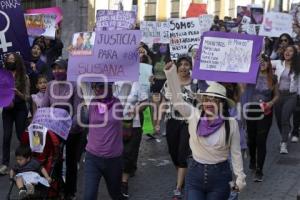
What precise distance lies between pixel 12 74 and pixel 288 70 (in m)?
4.09

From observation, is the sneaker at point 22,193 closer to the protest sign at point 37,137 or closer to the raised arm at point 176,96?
the protest sign at point 37,137

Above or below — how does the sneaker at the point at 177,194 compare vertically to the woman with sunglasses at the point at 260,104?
below

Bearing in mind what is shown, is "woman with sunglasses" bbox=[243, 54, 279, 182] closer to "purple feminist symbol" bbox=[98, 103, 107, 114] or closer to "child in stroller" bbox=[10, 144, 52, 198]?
"purple feminist symbol" bbox=[98, 103, 107, 114]

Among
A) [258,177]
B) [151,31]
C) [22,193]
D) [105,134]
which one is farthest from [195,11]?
[22,193]

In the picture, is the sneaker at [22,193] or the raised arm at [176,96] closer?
the raised arm at [176,96]

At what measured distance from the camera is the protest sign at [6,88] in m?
7.89

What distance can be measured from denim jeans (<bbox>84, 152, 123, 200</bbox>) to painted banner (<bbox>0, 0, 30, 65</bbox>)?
233cm

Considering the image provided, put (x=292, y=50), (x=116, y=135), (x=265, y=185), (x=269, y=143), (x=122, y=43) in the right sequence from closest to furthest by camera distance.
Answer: (x=116, y=135) → (x=122, y=43) → (x=265, y=185) → (x=292, y=50) → (x=269, y=143)

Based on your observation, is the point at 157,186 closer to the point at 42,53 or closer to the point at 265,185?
the point at 265,185

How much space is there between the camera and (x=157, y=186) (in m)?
7.92

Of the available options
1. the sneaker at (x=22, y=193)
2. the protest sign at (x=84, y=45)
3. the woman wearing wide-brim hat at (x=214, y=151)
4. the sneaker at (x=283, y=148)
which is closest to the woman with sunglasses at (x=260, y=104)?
Answer: the sneaker at (x=283, y=148)

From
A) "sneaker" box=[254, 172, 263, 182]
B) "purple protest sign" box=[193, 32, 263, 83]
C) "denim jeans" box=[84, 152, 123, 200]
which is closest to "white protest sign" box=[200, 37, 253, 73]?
"purple protest sign" box=[193, 32, 263, 83]

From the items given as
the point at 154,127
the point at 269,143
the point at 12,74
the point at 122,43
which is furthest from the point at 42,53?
the point at 122,43

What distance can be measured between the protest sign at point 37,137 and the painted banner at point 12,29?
4.61 feet
